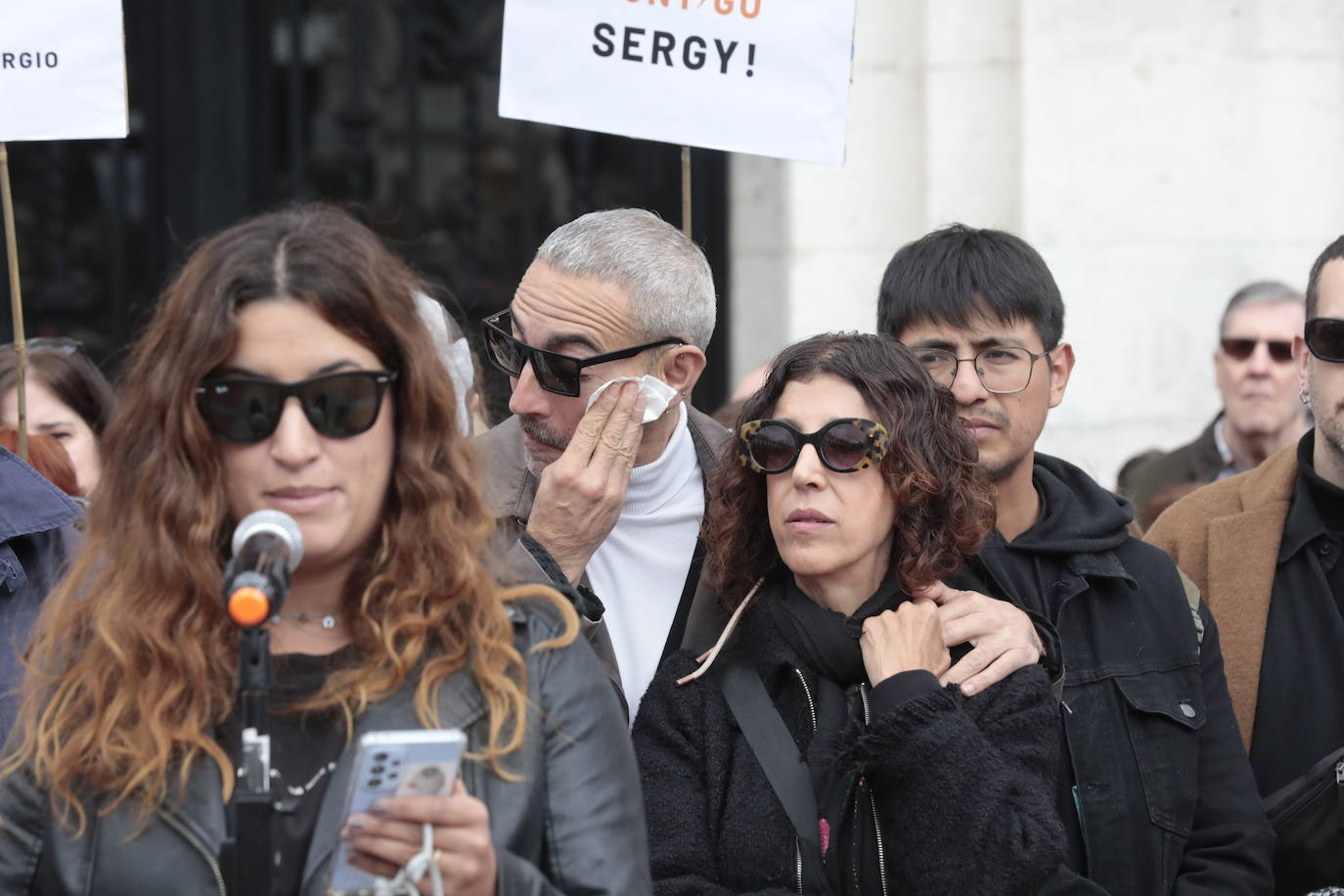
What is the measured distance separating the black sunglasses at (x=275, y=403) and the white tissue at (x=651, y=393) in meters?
1.18

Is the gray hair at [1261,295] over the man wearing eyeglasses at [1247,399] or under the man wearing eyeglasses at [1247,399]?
over

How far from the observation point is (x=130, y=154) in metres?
7.34

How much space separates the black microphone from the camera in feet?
6.31

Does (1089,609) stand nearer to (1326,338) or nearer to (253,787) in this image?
Answer: (1326,338)

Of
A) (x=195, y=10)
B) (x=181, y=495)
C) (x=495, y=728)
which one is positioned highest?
(x=195, y=10)

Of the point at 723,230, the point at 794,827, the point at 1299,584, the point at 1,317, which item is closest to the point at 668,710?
the point at 794,827

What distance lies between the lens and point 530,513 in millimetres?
3535

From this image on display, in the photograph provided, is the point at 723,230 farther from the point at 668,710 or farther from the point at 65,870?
the point at 65,870

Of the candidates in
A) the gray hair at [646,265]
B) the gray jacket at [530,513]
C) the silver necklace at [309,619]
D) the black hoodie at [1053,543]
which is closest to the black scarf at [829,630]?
the gray jacket at [530,513]

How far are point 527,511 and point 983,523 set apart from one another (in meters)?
0.97

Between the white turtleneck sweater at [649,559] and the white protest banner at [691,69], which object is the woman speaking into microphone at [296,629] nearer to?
the white turtleneck sweater at [649,559]

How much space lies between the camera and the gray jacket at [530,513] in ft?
10.2

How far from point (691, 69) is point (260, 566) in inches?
92.9

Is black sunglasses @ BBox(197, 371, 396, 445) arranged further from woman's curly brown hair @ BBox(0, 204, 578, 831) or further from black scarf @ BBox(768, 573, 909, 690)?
black scarf @ BBox(768, 573, 909, 690)
